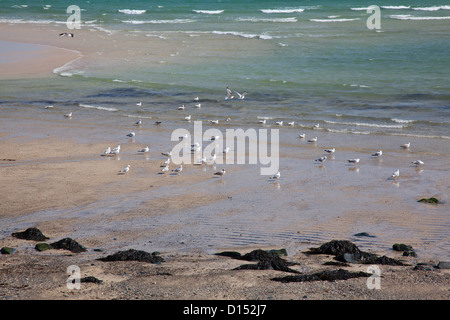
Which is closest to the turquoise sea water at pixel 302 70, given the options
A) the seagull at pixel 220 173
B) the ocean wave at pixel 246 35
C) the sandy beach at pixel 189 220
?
the ocean wave at pixel 246 35

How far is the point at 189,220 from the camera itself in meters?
11.7

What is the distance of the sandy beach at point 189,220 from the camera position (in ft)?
27.4

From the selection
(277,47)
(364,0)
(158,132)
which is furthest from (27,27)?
(364,0)

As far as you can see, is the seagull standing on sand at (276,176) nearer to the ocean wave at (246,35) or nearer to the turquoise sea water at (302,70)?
the turquoise sea water at (302,70)

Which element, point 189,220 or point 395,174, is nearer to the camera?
point 189,220

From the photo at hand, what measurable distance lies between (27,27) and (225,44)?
21170 mm

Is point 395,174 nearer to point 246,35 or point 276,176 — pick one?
point 276,176

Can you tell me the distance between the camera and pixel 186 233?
11.0 metres

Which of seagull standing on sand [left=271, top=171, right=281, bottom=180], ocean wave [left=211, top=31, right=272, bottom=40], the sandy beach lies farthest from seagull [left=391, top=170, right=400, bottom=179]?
ocean wave [left=211, top=31, right=272, bottom=40]

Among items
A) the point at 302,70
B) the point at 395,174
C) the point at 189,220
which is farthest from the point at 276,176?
the point at 302,70

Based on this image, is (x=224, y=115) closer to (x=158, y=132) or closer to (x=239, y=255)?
(x=158, y=132)

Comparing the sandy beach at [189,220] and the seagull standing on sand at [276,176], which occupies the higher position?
the seagull standing on sand at [276,176]

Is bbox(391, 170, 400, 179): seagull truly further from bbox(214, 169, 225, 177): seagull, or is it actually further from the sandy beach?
bbox(214, 169, 225, 177): seagull

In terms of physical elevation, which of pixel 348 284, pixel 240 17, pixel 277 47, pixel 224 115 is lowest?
pixel 348 284
